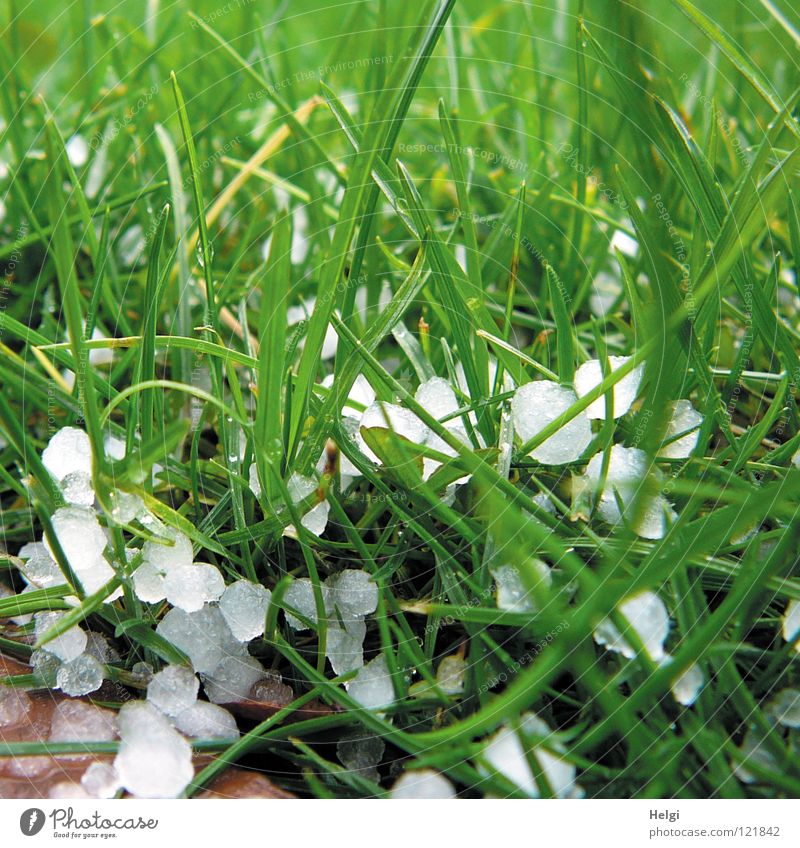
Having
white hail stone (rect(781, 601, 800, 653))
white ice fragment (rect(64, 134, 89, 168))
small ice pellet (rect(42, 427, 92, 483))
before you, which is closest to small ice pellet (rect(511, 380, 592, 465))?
white hail stone (rect(781, 601, 800, 653))

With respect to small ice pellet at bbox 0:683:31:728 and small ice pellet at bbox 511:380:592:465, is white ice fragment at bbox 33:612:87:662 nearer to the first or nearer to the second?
small ice pellet at bbox 0:683:31:728

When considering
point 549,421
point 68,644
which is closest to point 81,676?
point 68,644

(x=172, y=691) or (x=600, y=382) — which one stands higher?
(x=600, y=382)

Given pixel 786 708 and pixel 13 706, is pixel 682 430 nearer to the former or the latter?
pixel 786 708

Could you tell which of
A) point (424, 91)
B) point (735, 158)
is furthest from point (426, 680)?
point (424, 91)
